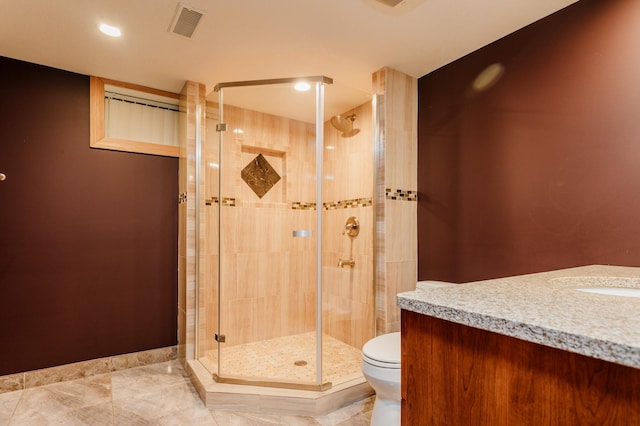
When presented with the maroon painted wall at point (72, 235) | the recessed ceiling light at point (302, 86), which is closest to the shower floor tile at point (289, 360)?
the maroon painted wall at point (72, 235)

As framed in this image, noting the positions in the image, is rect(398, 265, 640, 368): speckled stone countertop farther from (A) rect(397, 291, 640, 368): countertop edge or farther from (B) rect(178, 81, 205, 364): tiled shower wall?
(B) rect(178, 81, 205, 364): tiled shower wall

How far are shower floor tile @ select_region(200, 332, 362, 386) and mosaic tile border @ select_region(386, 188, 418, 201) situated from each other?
1.11 metres

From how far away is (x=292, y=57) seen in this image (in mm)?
2346

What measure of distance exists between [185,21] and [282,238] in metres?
1.62

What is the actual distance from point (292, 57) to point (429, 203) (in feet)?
4.68

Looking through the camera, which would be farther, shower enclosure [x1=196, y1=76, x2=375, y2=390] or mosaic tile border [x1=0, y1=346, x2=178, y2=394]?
shower enclosure [x1=196, y1=76, x2=375, y2=390]

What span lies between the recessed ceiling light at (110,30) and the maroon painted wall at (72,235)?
715 mm

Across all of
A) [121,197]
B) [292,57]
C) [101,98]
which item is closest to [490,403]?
[292,57]

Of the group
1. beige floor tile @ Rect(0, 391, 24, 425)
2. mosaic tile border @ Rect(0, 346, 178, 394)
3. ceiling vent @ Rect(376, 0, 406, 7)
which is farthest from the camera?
mosaic tile border @ Rect(0, 346, 178, 394)

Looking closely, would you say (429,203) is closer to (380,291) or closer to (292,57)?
(380,291)

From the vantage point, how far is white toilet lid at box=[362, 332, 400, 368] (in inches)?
65.7

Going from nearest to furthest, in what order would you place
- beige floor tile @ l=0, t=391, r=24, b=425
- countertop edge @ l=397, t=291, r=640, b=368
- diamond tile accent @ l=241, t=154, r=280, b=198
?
countertop edge @ l=397, t=291, r=640, b=368
beige floor tile @ l=0, t=391, r=24, b=425
diamond tile accent @ l=241, t=154, r=280, b=198

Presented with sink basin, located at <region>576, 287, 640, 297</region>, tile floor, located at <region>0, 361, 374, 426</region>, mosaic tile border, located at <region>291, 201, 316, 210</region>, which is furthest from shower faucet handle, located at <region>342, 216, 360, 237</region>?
sink basin, located at <region>576, 287, 640, 297</region>

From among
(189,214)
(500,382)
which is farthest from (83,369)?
(500,382)
